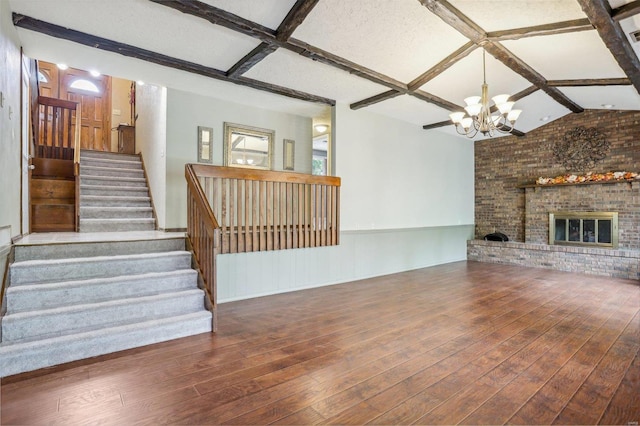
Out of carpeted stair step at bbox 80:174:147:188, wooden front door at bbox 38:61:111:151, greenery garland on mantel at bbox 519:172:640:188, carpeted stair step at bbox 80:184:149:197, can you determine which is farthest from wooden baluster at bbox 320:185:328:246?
wooden front door at bbox 38:61:111:151

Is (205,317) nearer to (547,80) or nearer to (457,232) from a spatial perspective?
(547,80)

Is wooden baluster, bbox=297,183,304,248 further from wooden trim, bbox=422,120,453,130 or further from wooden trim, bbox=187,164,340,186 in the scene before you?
wooden trim, bbox=422,120,453,130

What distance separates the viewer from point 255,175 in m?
4.46

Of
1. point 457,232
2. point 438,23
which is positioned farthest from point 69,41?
point 457,232

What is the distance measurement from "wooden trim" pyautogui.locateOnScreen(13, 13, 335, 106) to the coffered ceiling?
0.01 m

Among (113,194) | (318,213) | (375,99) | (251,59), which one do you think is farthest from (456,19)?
(113,194)

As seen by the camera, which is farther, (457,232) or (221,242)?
(457,232)

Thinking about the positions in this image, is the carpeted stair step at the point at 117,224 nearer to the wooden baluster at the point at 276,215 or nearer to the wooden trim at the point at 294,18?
the wooden baluster at the point at 276,215

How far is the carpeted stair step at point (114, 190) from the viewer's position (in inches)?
213

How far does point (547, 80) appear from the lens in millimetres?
5094

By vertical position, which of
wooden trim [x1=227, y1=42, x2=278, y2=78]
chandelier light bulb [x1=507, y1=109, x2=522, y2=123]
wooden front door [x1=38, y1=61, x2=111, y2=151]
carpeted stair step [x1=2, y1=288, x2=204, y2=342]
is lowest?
carpeted stair step [x1=2, y1=288, x2=204, y2=342]

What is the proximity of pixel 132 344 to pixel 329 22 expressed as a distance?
3691 mm

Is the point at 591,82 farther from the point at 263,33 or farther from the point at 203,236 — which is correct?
the point at 203,236

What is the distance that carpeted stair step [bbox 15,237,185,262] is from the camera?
3.12 meters
